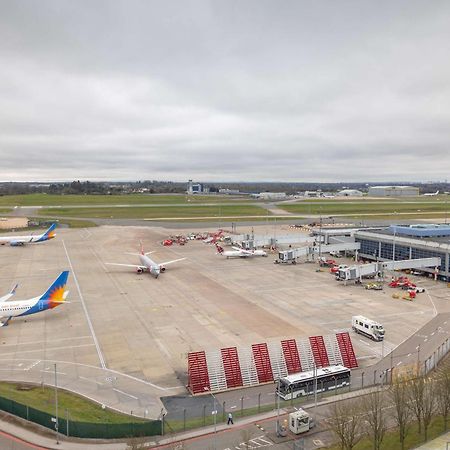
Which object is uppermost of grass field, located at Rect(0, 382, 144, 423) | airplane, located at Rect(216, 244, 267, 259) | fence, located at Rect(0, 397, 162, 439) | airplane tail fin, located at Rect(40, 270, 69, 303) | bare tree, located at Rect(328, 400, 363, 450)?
airplane tail fin, located at Rect(40, 270, 69, 303)

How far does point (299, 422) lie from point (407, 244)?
73744mm

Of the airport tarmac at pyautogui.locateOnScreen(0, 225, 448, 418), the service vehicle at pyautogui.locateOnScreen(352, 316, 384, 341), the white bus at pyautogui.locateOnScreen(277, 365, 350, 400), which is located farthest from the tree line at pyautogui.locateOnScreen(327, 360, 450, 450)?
the service vehicle at pyautogui.locateOnScreen(352, 316, 384, 341)

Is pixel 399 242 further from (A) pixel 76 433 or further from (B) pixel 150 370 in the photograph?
(A) pixel 76 433

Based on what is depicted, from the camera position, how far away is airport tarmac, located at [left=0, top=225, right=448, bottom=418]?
151 ft

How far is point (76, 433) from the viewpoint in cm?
3422

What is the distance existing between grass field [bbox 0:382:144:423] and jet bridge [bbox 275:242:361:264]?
70534mm

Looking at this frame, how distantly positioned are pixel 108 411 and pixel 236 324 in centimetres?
2480

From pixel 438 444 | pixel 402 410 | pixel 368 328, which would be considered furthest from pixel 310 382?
pixel 368 328

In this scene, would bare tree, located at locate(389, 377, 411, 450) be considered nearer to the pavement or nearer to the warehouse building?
the pavement

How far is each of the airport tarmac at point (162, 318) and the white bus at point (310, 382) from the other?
7463 mm

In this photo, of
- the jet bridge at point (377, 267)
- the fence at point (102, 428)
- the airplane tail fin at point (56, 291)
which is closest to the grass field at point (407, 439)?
the fence at point (102, 428)

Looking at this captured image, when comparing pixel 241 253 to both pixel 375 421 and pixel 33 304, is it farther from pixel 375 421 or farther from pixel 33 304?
pixel 375 421

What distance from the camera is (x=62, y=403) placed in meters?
39.5

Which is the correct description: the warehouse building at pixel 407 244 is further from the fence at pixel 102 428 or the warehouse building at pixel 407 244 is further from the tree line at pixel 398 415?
the fence at pixel 102 428
